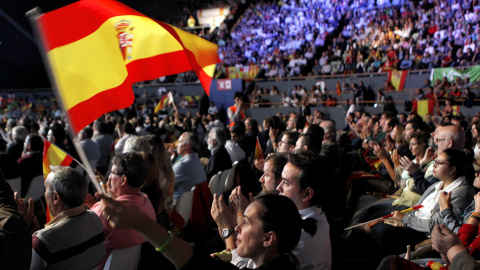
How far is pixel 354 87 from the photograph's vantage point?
1550 centimetres

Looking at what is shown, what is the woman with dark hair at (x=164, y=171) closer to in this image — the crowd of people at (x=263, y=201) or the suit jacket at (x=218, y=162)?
the crowd of people at (x=263, y=201)

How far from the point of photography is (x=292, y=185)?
248 centimetres

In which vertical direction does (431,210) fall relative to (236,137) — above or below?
above

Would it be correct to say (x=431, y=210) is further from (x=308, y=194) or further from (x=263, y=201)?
(x=263, y=201)

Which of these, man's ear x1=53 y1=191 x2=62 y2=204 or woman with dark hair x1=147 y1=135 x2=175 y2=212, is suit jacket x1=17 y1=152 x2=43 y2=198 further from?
man's ear x1=53 y1=191 x2=62 y2=204

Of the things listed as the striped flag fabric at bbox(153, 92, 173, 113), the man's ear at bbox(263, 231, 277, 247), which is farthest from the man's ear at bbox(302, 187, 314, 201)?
the striped flag fabric at bbox(153, 92, 173, 113)

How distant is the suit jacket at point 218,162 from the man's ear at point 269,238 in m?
3.58

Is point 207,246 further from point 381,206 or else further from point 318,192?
point 318,192

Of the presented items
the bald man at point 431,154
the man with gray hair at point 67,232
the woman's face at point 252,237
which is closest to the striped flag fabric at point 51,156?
the man with gray hair at point 67,232

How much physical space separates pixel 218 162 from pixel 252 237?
3.57 metres

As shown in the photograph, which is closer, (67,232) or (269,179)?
(67,232)

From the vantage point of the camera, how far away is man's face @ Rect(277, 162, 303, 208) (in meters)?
2.45

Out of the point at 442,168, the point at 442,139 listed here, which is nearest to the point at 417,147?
the point at 442,139

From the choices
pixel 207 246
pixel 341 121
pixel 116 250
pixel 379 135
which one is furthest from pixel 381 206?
pixel 341 121
